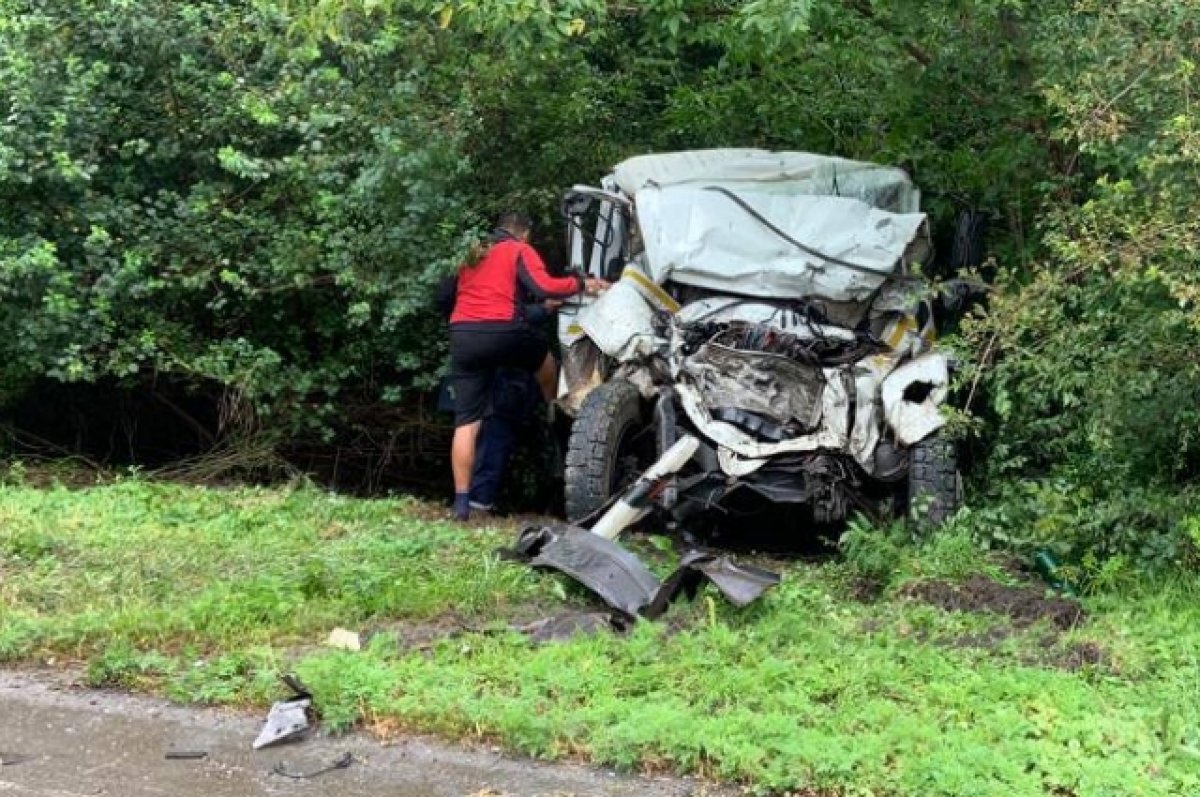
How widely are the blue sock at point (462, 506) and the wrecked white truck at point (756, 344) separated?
2.92 feet

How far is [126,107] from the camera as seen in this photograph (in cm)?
942

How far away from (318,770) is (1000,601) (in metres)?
3.02

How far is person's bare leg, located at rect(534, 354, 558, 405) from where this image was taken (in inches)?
344

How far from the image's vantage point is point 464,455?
27.3ft

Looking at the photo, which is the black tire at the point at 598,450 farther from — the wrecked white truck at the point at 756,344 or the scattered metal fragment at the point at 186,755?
the scattered metal fragment at the point at 186,755

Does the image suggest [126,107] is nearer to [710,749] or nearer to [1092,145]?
[1092,145]

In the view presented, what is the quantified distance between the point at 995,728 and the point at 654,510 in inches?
123

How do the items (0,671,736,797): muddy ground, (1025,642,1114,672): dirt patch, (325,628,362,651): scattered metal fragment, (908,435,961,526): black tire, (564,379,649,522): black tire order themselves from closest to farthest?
1. (0,671,736,797): muddy ground
2. (1025,642,1114,672): dirt patch
3. (325,628,362,651): scattered metal fragment
4. (908,435,961,526): black tire
5. (564,379,649,522): black tire

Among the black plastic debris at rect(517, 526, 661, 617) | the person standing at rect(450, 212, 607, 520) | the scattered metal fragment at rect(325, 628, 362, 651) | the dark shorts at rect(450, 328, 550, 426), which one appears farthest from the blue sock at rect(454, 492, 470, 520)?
the scattered metal fragment at rect(325, 628, 362, 651)

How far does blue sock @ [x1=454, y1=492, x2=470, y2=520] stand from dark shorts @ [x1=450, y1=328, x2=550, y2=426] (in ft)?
1.56

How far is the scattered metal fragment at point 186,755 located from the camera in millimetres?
4055

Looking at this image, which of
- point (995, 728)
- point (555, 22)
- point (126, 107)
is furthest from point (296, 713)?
point (126, 107)

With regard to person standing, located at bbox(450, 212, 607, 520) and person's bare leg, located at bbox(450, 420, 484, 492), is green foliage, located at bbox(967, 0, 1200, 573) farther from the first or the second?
person's bare leg, located at bbox(450, 420, 484, 492)

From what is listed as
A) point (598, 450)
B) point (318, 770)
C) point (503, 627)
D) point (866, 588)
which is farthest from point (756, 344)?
point (318, 770)
